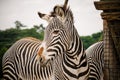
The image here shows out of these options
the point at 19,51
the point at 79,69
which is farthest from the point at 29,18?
A: the point at 79,69

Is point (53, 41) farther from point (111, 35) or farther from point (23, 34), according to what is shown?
point (23, 34)

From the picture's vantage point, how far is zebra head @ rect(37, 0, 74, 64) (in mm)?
5441

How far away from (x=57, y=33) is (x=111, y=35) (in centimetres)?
113

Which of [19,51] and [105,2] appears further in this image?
[19,51]

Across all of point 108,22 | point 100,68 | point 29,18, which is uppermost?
point 29,18

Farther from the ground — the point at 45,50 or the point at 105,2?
the point at 105,2

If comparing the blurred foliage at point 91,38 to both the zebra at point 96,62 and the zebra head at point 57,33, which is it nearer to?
the zebra at point 96,62

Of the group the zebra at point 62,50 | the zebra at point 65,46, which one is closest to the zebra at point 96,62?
the zebra at point 62,50

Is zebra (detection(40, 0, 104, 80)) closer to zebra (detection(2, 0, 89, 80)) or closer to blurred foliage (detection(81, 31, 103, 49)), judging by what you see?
zebra (detection(2, 0, 89, 80))

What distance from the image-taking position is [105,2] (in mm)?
4555

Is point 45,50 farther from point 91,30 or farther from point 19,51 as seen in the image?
point 91,30

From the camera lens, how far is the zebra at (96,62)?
7304mm

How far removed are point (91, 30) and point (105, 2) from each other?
55.9 feet

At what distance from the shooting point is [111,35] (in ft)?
15.4
